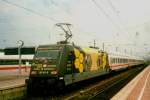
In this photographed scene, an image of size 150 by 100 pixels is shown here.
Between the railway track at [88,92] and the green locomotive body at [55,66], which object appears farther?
the green locomotive body at [55,66]

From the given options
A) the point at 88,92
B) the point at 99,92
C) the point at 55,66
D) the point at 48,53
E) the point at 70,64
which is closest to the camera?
the point at 55,66

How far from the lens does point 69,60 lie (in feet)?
65.3

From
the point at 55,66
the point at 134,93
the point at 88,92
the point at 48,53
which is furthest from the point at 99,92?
the point at 48,53

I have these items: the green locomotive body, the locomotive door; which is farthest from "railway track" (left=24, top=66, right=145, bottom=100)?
the locomotive door

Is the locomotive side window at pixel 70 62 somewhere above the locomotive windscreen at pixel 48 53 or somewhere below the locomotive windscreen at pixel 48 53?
below

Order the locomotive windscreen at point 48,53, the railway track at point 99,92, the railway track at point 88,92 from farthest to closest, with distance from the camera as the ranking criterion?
the locomotive windscreen at point 48,53 < the railway track at point 99,92 < the railway track at point 88,92

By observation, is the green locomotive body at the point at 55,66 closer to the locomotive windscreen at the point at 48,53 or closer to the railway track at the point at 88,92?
the locomotive windscreen at the point at 48,53

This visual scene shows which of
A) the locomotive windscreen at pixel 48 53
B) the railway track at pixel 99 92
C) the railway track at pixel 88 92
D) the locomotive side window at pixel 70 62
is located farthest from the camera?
the locomotive side window at pixel 70 62

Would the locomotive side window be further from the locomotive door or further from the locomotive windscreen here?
the locomotive windscreen

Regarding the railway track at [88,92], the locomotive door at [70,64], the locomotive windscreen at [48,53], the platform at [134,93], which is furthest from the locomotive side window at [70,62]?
the platform at [134,93]

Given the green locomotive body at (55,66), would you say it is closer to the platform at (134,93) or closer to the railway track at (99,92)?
the railway track at (99,92)

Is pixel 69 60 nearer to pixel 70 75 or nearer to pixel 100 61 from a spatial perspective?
pixel 70 75

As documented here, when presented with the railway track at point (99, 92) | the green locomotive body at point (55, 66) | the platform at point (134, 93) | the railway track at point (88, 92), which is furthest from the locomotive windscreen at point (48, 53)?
the platform at point (134, 93)

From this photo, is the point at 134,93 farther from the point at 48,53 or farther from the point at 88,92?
the point at 48,53
